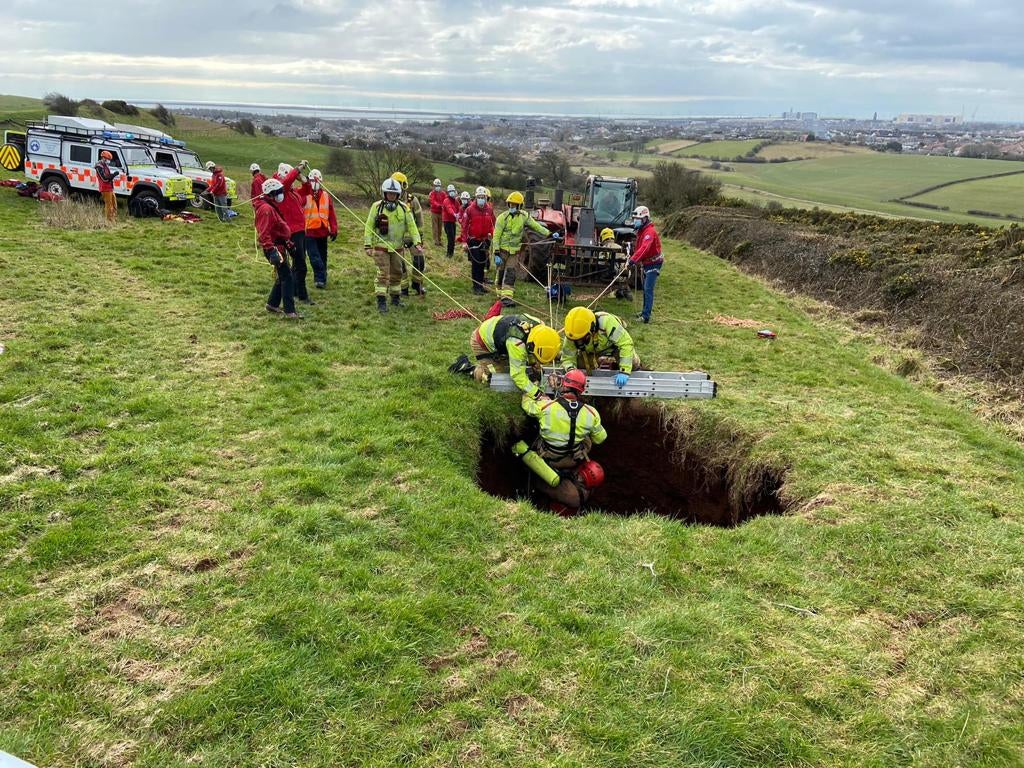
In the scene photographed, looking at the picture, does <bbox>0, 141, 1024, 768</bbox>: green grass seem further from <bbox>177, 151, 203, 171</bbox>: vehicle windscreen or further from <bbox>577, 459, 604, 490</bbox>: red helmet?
<bbox>177, 151, 203, 171</bbox>: vehicle windscreen

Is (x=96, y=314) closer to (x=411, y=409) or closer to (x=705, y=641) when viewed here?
(x=411, y=409)

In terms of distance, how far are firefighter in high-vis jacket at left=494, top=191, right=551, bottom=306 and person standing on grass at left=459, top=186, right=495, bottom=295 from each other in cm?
84

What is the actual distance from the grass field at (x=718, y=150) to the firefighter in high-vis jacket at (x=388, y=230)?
6134 cm

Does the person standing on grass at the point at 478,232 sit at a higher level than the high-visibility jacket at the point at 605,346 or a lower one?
higher

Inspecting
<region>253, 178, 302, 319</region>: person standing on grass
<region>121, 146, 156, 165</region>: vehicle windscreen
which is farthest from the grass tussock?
<region>253, 178, 302, 319</region>: person standing on grass

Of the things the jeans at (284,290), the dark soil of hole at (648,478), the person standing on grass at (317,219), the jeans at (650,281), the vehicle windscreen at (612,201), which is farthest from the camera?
the vehicle windscreen at (612,201)

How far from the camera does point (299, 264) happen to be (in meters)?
9.65

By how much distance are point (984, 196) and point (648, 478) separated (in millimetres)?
31619

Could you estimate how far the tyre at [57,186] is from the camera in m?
15.7

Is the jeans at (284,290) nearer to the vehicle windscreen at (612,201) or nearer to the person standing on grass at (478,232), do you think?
the person standing on grass at (478,232)

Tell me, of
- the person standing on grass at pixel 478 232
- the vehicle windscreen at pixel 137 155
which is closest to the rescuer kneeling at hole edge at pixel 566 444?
the person standing on grass at pixel 478 232

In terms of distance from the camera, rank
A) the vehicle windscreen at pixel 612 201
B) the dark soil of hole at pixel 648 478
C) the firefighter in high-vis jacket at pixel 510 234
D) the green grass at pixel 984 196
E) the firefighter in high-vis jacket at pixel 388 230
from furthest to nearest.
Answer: the green grass at pixel 984 196 → the vehicle windscreen at pixel 612 201 → the firefighter in high-vis jacket at pixel 510 234 → the firefighter in high-vis jacket at pixel 388 230 → the dark soil of hole at pixel 648 478

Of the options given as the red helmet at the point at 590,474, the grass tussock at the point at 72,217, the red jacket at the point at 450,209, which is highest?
the red jacket at the point at 450,209

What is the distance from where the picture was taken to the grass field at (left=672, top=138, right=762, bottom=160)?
2557 inches
